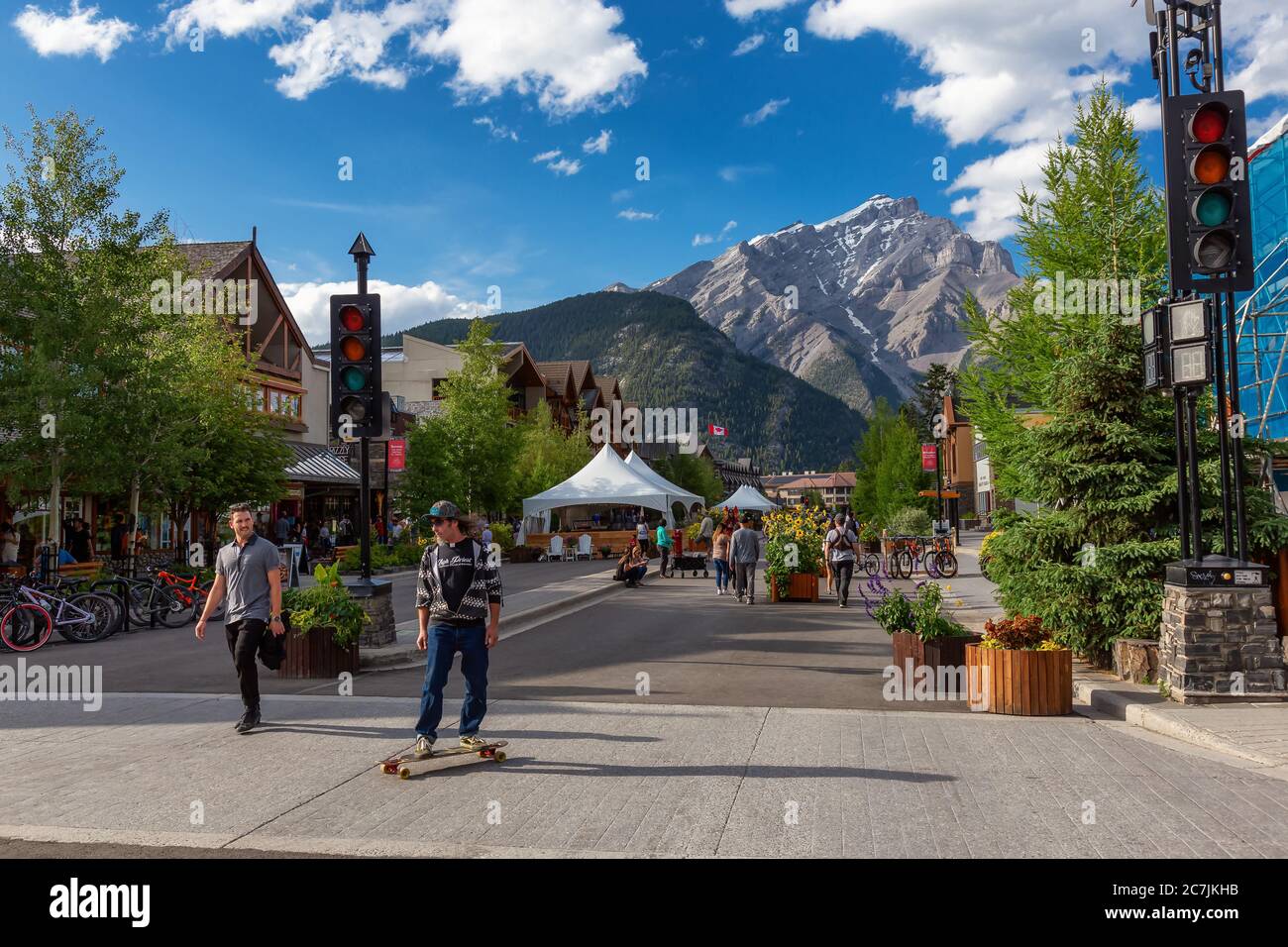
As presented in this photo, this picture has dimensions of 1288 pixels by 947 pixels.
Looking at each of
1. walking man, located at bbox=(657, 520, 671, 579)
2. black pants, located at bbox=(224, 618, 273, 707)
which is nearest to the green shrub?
walking man, located at bbox=(657, 520, 671, 579)

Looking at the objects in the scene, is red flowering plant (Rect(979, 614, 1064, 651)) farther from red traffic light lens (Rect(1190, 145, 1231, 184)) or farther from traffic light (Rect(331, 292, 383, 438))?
traffic light (Rect(331, 292, 383, 438))

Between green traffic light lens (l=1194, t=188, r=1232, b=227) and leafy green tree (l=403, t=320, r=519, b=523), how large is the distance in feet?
98.8

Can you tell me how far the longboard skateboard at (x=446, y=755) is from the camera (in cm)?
614

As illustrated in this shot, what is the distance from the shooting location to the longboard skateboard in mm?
6145

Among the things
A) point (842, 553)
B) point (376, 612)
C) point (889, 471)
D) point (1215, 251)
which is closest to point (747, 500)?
point (889, 471)

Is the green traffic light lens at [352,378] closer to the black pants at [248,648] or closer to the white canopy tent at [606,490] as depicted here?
the black pants at [248,648]

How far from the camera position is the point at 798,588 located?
1969 cm

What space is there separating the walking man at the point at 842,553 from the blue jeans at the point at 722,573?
311cm

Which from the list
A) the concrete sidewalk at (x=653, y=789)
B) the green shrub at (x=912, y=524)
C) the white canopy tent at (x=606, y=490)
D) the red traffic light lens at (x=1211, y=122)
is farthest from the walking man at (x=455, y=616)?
the green shrub at (x=912, y=524)

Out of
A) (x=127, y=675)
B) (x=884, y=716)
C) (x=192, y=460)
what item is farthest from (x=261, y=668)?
(x=192, y=460)

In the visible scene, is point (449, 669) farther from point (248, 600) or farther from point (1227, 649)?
point (1227, 649)

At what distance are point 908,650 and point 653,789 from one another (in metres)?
4.82
